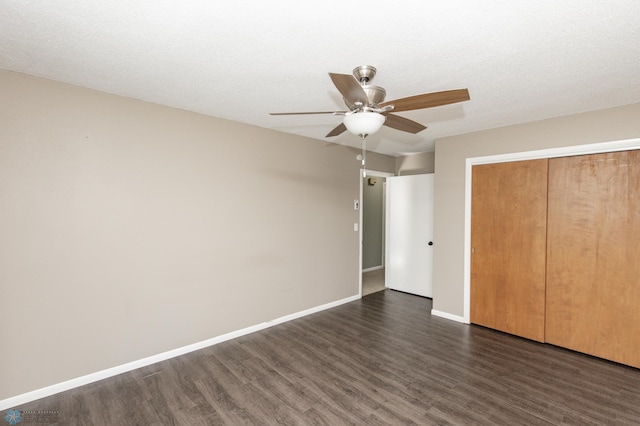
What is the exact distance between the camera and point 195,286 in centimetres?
310

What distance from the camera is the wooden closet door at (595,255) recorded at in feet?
9.17

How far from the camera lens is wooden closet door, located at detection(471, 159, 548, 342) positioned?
3.32m

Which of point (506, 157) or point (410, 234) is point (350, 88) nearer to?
point (506, 157)

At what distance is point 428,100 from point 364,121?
16.0 inches

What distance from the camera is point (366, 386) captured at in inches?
98.0

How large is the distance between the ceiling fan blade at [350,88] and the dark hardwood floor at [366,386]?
86.0 inches

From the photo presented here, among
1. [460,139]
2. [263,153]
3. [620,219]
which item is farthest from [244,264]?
[620,219]

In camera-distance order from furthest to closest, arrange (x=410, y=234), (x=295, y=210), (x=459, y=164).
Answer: (x=410, y=234) → (x=295, y=210) → (x=459, y=164)

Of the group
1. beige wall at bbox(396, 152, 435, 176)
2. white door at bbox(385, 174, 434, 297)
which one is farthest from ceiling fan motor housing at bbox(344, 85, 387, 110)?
beige wall at bbox(396, 152, 435, 176)

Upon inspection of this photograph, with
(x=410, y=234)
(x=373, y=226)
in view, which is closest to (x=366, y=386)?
(x=410, y=234)

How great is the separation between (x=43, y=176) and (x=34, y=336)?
126cm

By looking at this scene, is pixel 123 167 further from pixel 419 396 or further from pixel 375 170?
pixel 375 170

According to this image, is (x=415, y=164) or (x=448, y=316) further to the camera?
(x=415, y=164)

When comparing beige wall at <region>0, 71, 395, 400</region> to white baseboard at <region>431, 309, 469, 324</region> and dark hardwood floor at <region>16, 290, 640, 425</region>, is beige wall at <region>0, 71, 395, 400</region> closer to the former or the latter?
dark hardwood floor at <region>16, 290, 640, 425</region>
